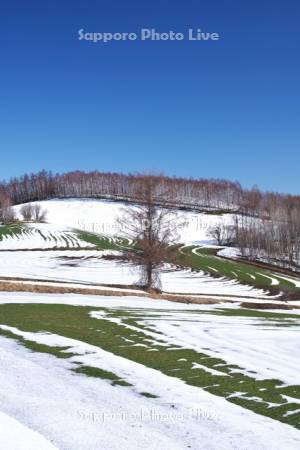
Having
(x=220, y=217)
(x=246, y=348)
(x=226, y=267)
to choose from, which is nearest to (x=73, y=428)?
(x=246, y=348)

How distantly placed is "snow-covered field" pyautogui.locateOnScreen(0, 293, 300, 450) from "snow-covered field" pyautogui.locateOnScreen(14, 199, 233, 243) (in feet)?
423

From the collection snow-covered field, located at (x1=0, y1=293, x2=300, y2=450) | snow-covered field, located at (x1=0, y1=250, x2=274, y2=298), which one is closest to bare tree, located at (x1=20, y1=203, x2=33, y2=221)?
snow-covered field, located at (x1=0, y1=250, x2=274, y2=298)

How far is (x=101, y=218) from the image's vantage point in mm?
171375

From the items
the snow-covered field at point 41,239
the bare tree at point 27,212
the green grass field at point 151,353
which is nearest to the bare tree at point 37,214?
the bare tree at point 27,212

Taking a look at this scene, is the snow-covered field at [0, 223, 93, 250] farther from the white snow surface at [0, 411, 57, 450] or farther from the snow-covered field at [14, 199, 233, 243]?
the white snow surface at [0, 411, 57, 450]

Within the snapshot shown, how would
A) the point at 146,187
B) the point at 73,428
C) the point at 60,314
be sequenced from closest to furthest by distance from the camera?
the point at 73,428, the point at 60,314, the point at 146,187

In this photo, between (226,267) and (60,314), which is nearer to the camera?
(60,314)

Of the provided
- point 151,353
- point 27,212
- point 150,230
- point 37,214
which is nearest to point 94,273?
point 150,230

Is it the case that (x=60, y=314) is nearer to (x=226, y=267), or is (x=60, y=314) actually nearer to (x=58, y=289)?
(x=58, y=289)

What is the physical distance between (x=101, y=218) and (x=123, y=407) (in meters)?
164

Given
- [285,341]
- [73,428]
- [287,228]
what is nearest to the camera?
[73,428]

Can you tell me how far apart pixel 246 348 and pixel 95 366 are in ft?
15.8

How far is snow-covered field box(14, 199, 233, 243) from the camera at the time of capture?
150750 mm

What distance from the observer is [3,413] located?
7.69m
